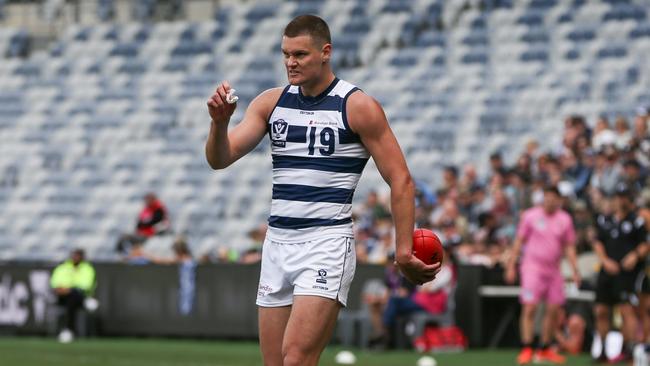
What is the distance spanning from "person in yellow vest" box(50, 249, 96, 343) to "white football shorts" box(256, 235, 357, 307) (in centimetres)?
→ 1409

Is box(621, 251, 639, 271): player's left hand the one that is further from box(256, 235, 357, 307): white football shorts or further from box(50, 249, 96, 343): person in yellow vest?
box(50, 249, 96, 343): person in yellow vest

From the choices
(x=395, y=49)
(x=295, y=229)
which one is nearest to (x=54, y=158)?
(x=395, y=49)

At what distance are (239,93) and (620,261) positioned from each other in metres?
12.9

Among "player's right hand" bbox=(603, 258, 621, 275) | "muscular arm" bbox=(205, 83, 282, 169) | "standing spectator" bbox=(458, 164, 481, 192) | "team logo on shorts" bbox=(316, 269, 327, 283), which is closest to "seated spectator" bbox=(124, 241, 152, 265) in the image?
"standing spectator" bbox=(458, 164, 481, 192)

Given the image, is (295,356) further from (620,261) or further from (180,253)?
(180,253)

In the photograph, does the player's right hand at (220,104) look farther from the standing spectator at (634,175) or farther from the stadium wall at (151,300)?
the stadium wall at (151,300)

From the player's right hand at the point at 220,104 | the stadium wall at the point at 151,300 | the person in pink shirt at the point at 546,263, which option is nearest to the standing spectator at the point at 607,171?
the person in pink shirt at the point at 546,263

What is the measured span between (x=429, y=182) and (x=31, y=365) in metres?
8.68

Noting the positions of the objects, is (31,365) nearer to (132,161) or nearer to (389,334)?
(389,334)

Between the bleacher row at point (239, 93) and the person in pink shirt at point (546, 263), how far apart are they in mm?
5854

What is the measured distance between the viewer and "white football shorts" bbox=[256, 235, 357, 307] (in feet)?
23.7

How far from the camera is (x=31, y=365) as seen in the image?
15102 mm

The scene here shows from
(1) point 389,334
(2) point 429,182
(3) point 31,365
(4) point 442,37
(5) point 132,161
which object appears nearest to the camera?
(3) point 31,365

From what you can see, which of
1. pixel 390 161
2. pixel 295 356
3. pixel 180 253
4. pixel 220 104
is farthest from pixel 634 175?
pixel 220 104
